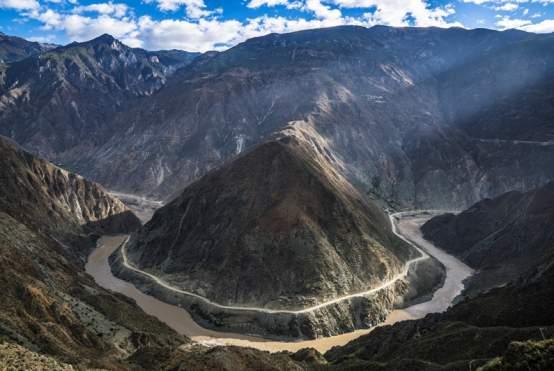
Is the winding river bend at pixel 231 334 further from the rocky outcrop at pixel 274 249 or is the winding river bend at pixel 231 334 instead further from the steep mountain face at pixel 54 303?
the steep mountain face at pixel 54 303

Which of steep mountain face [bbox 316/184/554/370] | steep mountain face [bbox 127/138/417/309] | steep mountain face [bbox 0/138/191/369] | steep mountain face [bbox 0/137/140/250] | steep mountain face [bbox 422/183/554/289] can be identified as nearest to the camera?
steep mountain face [bbox 316/184/554/370]

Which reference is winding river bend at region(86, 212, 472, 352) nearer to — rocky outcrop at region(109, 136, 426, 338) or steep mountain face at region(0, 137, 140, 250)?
rocky outcrop at region(109, 136, 426, 338)

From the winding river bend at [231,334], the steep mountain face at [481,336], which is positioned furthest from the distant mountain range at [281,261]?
the winding river bend at [231,334]

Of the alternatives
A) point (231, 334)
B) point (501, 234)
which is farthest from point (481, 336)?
point (501, 234)

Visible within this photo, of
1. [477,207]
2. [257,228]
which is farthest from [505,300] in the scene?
[477,207]

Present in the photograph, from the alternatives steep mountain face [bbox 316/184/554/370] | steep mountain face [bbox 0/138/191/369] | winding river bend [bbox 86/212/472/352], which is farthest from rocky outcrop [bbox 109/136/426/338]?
steep mountain face [bbox 0/138/191/369]

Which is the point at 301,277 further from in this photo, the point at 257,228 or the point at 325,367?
the point at 325,367
